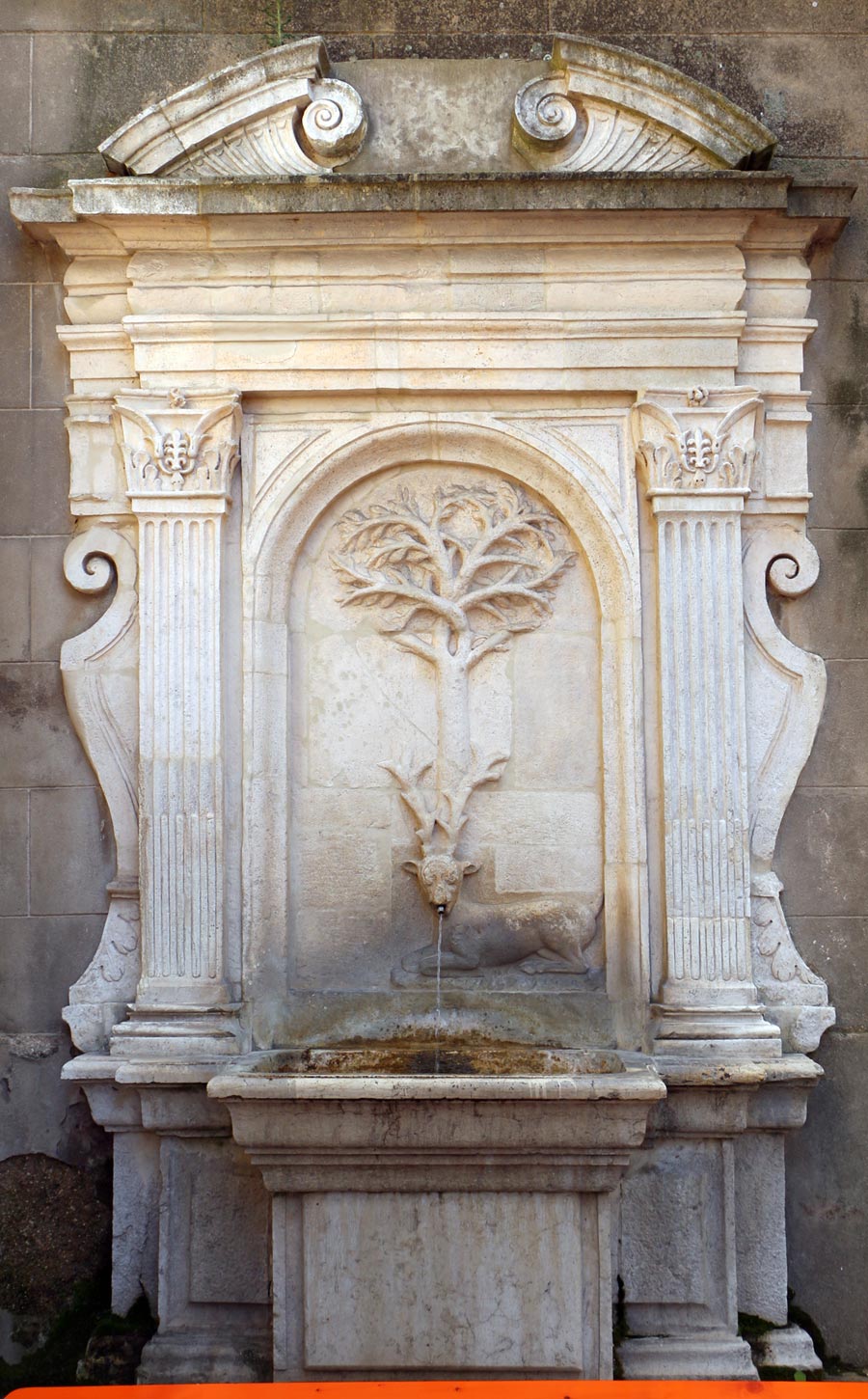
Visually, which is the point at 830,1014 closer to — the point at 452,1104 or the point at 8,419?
the point at 452,1104

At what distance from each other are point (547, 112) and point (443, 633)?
198cm

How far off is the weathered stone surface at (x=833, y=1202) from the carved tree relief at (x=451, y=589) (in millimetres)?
1540

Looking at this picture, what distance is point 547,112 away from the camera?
5320 millimetres

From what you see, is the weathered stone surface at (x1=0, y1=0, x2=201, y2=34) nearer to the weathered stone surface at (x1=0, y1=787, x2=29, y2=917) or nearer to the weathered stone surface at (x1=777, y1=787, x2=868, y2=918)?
the weathered stone surface at (x1=0, y1=787, x2=29, y2=917)

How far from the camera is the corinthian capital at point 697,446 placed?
520 cm

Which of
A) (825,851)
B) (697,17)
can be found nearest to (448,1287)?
(825,851)

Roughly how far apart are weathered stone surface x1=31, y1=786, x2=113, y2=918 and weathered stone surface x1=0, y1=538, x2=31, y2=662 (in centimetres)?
55

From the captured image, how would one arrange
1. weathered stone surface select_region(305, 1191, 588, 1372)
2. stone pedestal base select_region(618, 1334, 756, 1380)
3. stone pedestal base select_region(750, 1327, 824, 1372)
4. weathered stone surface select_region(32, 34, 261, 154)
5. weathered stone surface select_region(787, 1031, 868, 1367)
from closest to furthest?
weathered stone surface select_region(305, 1191, 588, 1372), stone pedestal base select_region(618, 1334, 756, 1380), stone pedestal base select_region(750, 1327, 824, 1372), weathered stone surface select_region(787, 1031, 868, 1367), weathered stone surface select_region(32, 34, 261, 154)

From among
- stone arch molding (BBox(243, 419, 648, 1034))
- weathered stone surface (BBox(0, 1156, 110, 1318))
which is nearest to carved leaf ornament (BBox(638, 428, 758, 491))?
stone arch molding (BBox(243, 419, 648, 1034))

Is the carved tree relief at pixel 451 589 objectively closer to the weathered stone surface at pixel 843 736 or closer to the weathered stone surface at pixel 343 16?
the weathered stone surface at pixel 843 736

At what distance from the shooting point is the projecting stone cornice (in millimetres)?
5207

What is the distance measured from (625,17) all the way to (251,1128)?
14.2ft

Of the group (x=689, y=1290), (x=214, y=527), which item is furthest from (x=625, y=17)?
(x=689, y=1290)

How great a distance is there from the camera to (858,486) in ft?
17.6
